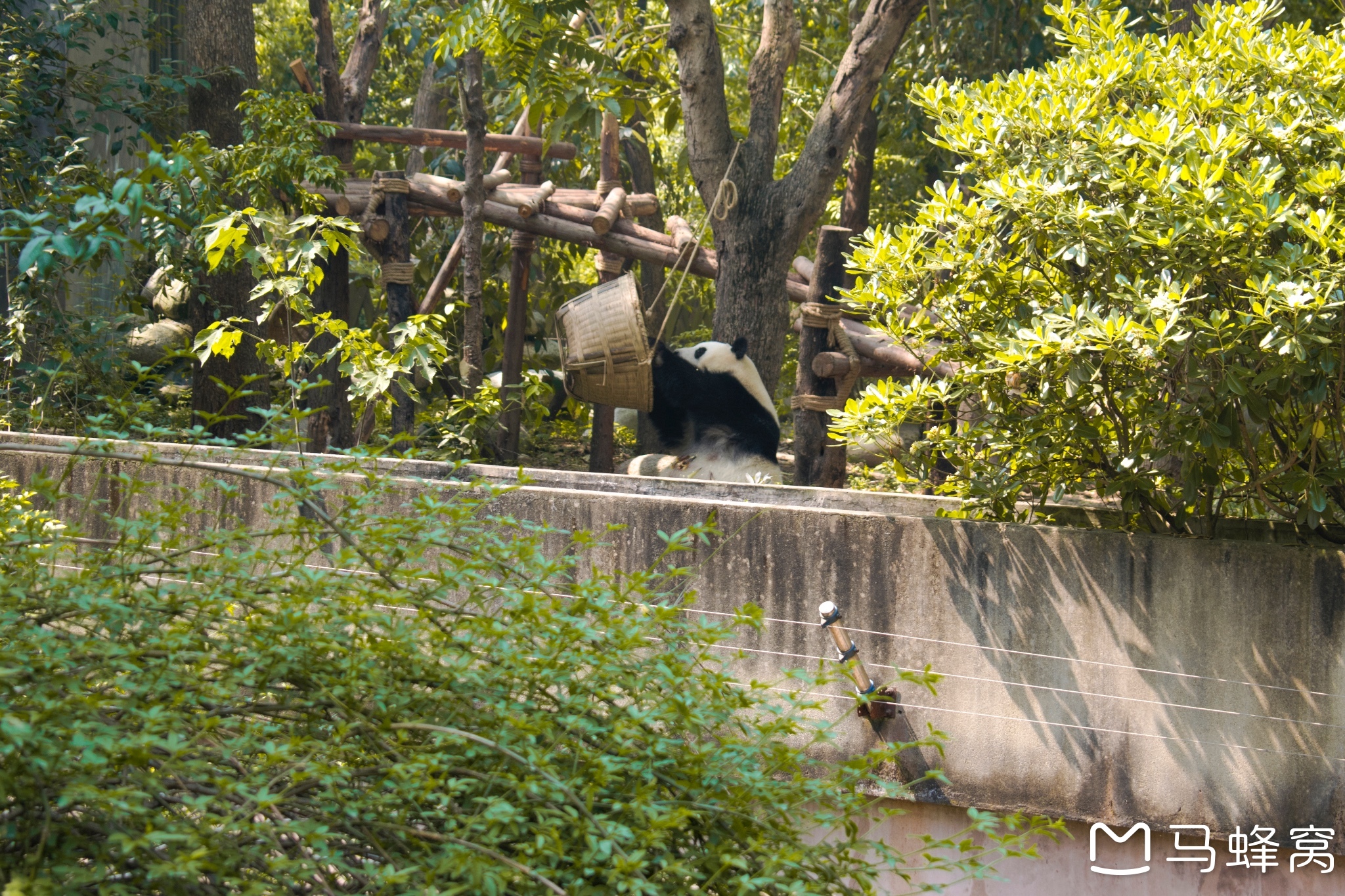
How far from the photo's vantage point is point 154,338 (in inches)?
366

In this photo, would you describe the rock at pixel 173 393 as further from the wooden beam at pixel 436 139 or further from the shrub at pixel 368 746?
the shrub at pixel 368 746

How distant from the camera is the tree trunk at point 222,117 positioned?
7.26 meters

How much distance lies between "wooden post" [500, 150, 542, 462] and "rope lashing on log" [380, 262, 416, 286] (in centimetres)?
66

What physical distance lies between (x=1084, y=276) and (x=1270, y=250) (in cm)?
59

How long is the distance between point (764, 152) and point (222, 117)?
371 cm

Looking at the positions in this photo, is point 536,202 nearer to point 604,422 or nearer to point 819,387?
point 604,422

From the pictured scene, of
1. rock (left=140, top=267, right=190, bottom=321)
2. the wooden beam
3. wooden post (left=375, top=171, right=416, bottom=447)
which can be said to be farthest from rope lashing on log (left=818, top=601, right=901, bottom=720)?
rock (left=140, top=267, right=190, bottom=321)

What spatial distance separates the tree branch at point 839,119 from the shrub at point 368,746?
458 centimetres

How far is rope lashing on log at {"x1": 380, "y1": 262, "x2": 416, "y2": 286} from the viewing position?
260 inches

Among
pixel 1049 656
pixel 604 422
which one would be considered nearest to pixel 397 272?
pixel 604 422

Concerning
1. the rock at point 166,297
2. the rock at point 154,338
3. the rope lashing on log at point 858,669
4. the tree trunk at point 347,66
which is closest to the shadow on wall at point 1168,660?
the rope lashing on log at point 858,669

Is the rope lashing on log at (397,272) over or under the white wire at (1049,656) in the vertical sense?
over

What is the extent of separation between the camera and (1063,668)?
3902mm

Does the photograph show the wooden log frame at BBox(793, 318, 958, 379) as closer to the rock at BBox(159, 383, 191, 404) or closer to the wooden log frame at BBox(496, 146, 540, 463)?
the wooden log frame at BBox(496, 146, 540, 463)
